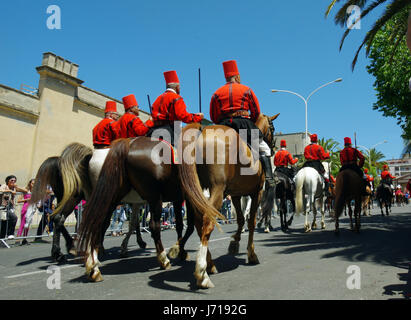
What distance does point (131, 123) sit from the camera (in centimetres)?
570

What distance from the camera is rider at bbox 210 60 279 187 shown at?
4.86 metres

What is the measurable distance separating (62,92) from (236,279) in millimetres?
19723

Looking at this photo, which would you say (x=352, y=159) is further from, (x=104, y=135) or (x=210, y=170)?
(x=104, y=135)

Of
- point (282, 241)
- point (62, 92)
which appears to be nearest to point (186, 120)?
point (282, 241)

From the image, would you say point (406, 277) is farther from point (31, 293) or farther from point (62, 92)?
point (62, 92)

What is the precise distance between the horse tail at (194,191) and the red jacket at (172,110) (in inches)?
39.4

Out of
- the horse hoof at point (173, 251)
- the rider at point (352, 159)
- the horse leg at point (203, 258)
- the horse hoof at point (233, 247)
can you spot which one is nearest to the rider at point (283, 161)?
the rider at point (352, 159)

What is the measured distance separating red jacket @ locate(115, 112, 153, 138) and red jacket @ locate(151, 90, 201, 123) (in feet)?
1.40

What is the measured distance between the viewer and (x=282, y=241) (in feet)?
24.8

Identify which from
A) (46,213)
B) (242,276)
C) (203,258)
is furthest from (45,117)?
(203,258)

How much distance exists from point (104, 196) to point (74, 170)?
1.87 m

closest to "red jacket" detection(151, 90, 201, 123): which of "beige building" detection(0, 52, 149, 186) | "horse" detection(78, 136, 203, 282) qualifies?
"horse" detection(78, 136, 203, 282)

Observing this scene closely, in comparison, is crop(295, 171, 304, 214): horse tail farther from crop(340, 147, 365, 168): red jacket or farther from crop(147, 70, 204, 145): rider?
crop(147, 70, 204, 145): rider

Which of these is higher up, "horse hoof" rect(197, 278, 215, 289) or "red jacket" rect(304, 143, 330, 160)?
"red jacket" rect(304, 143, 330, 160)
